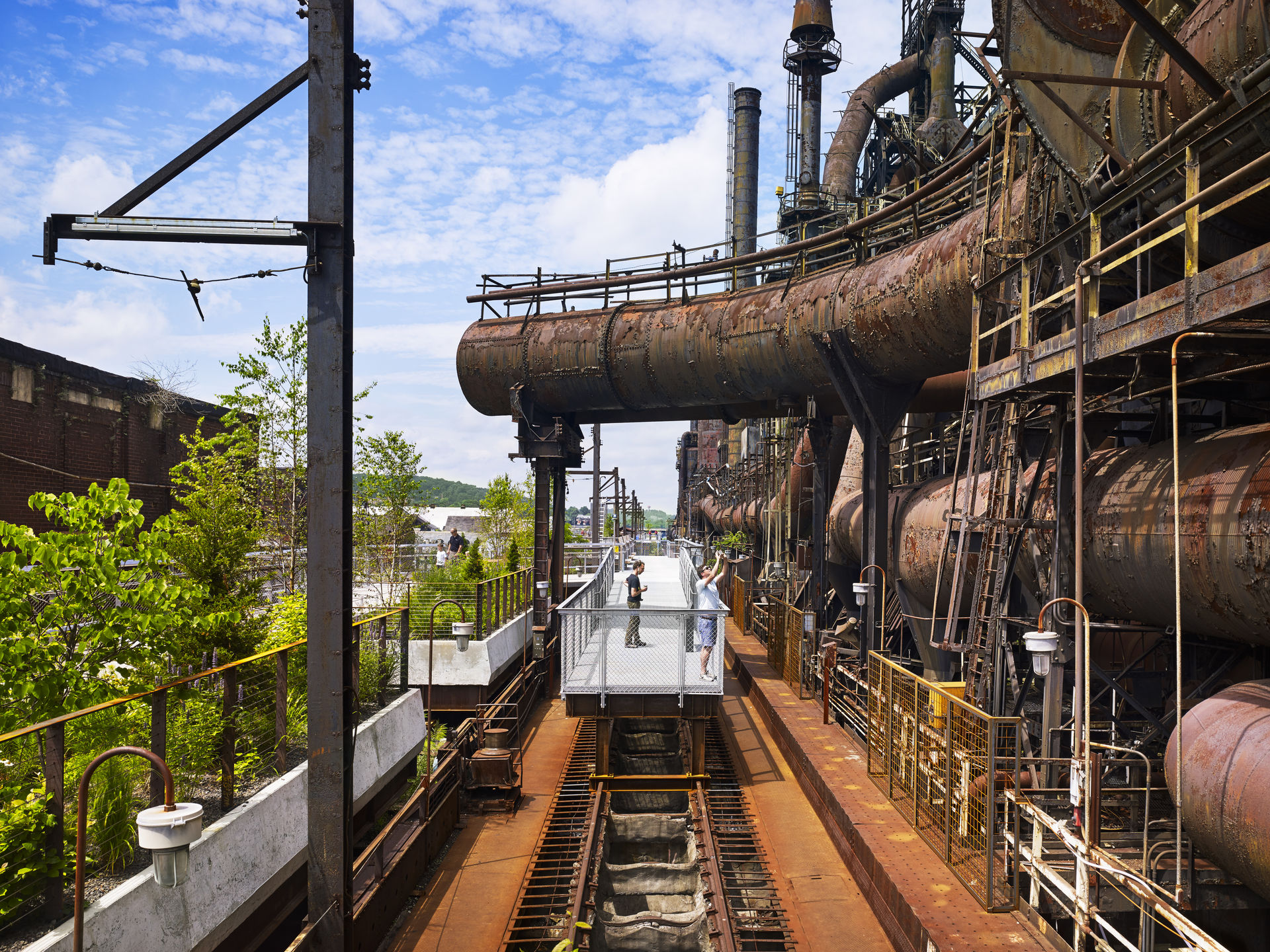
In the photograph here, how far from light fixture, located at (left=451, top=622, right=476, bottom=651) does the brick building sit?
8.80 metres

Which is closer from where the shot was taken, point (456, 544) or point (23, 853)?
point (23, 853)

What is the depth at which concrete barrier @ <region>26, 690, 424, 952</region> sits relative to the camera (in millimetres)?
4621

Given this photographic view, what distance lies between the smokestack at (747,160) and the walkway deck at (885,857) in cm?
3843

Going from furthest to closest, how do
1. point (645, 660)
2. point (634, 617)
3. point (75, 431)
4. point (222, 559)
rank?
point (75, 431)
point (634, 617)
point (645, 660)
point (222, 559)

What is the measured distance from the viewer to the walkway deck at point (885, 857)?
591 centimetres

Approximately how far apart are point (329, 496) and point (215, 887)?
2736 millimetres

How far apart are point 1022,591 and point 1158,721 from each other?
2575mm

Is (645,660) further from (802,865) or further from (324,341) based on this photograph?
(324,341)

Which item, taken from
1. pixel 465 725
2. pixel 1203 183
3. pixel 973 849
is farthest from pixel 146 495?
pixel 1203 183

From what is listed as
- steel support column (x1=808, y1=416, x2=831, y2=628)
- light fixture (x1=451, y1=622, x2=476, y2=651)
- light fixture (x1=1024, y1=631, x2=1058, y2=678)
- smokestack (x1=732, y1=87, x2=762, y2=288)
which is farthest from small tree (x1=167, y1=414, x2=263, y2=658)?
smokestack (x1=732, y1=87, x2=762, y2=288)

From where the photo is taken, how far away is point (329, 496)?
20.2 feet

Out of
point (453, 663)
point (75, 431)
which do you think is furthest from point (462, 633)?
point (75, 431)

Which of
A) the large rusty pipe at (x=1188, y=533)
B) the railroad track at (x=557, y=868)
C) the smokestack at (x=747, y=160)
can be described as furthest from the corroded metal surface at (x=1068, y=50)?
the smokestack at (x=747, y=160)

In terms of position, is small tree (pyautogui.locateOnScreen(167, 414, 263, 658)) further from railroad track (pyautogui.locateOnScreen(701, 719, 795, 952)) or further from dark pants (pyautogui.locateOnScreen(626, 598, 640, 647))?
dark pants (pyautogui.locateOnScreen(626, 598, 640, 647))
